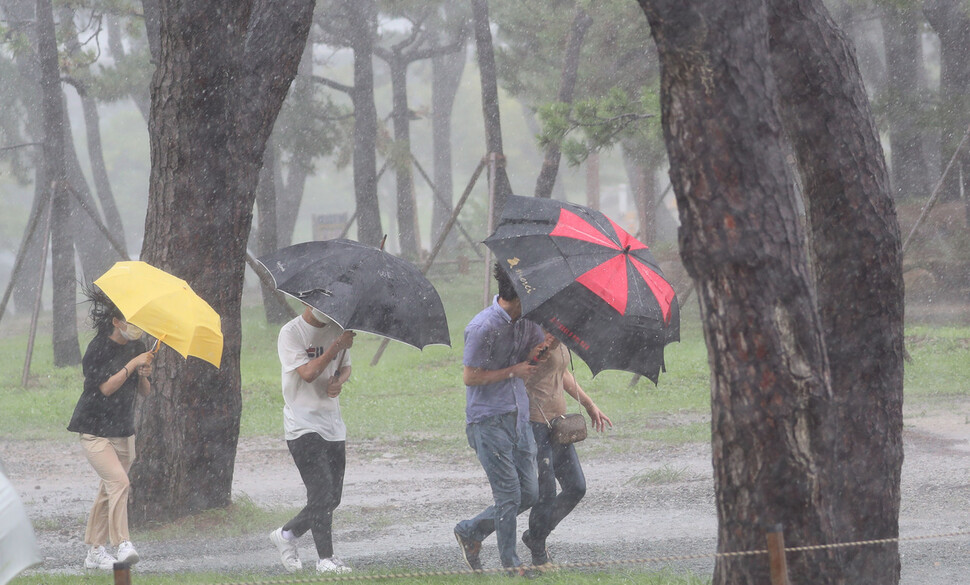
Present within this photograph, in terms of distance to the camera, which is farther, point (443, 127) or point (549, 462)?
point (443, 127)

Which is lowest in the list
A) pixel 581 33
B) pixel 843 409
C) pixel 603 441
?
pixel 603 441

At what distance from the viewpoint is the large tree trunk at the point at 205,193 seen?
20.9 feet

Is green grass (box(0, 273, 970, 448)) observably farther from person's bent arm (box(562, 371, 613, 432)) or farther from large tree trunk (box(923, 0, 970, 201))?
person's bent arm (box(562, 371, 613, 432))

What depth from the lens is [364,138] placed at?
893 inches

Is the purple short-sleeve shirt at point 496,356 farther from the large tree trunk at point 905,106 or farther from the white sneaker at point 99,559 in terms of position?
the large tree trunk at point 905,106

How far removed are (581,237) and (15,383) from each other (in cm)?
1257

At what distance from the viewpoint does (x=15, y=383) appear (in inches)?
577

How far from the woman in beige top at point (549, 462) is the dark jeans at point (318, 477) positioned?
111 centimetres

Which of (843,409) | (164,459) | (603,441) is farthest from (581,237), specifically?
(603,441)

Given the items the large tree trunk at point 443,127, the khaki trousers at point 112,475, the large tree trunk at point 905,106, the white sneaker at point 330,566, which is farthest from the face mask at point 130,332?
the large tree trunk at point 443,127

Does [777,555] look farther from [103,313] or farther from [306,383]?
[103,313]

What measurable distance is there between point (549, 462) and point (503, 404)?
1.84 ft

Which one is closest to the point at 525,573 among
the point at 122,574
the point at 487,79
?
the point at 122,574

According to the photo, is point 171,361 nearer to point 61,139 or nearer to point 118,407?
point 118,407
